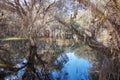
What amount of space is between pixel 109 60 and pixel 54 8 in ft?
36.8

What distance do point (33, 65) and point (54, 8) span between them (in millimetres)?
7343

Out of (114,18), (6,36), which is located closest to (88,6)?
(114,18)

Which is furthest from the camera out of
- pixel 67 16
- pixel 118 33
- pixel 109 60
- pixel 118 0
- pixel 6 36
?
pixel 6 36

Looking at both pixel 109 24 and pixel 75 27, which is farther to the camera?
pixel 75 27

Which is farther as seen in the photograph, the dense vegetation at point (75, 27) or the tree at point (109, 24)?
the dense vegetation at point (75, 27)

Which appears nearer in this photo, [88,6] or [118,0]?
[118,0]

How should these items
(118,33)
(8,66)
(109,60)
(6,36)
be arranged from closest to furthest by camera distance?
(118,33) → (109,60) → (8,66) → (6,36)

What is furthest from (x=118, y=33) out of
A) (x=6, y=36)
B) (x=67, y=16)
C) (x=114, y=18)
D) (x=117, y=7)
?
(x=6, y=36)

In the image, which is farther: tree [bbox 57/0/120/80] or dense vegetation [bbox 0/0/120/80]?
dense vegetation [bbox 0/0/120/80]

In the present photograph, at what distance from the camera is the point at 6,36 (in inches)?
1171

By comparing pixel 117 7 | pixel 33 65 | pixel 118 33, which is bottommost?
pixel 33 65

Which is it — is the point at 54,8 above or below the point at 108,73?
above

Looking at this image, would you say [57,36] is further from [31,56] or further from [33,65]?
[33,65]

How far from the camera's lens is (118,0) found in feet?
20.4
